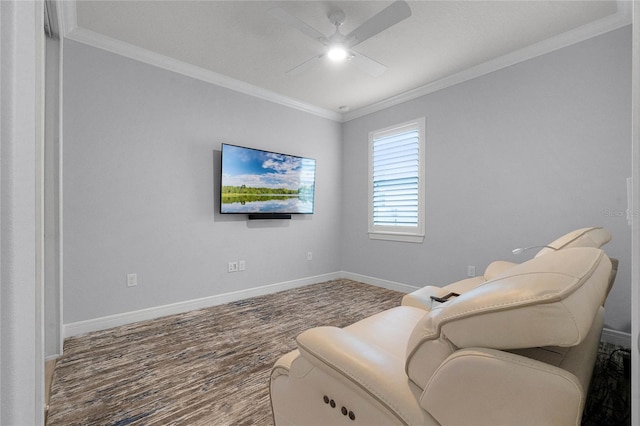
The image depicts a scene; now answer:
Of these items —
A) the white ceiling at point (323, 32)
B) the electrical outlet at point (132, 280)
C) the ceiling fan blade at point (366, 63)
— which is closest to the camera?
the white ceiling at point (323, 32)

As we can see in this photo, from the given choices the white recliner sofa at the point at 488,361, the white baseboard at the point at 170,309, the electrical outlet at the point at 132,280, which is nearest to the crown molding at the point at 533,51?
the white recliner sofa at the point at 488,361

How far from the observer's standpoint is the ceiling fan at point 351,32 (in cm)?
204

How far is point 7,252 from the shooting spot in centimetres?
41

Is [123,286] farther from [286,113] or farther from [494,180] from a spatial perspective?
[494,180]

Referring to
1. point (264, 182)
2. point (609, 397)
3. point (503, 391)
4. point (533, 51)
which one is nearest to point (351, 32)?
point (533, 51)

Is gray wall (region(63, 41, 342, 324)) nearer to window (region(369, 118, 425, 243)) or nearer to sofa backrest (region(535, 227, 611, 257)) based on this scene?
window (region(369, 118, 425, 243))

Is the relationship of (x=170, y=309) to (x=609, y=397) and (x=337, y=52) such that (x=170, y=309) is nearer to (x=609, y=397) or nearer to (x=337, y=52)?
(x=337, y=52)

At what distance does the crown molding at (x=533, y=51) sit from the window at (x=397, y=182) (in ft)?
1.30

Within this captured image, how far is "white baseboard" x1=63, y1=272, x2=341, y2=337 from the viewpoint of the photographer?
266 cm

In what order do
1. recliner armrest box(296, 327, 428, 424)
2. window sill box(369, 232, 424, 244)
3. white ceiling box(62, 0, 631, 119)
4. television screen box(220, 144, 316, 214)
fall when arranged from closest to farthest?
1. recliner armrest box(296, 327, 428, 424)
2. white ceiling box(62, 0, 631, 119)
3. television screen box(220, 144, 316, 214)
4. window sill box(369, 232, 424, 244)

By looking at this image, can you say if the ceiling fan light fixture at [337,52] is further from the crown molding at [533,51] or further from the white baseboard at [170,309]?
the white baseboard at [170,309]

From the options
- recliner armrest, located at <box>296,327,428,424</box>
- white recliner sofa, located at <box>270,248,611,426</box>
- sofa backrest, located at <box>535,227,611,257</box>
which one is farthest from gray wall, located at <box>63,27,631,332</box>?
recliner armrest, located at <box>296,327,428,424</box>

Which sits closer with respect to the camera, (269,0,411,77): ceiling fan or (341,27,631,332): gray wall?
(269,0,411,77): ceiling fan

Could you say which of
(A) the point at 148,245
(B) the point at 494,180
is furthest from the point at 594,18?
(A) the point at 148,245
